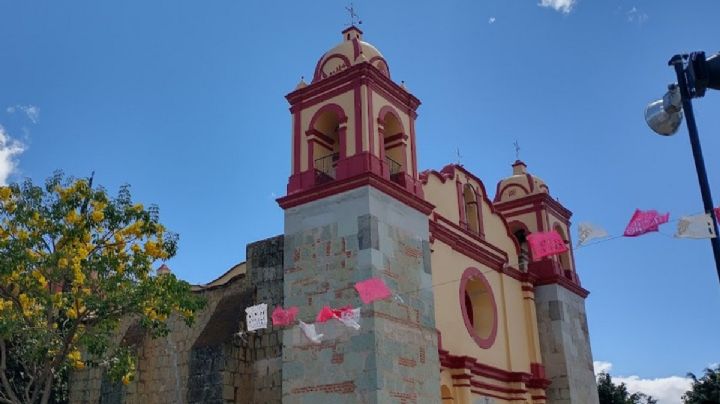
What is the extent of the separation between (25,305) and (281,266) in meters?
4.64

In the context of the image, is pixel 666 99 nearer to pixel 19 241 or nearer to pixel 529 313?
pixel 19 241

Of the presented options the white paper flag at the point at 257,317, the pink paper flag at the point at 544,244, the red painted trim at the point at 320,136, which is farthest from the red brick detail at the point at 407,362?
the red painted trim at the point at 320,136

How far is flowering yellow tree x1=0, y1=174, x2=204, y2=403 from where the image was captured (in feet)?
39.4

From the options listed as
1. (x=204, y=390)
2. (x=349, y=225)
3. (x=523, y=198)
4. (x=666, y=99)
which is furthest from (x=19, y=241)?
(x=523, y=198)

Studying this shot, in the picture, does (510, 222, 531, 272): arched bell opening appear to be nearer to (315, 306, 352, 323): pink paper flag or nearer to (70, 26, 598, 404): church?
(70, 26, 598, 404): church

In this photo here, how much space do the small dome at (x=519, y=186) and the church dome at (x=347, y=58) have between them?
710 cm

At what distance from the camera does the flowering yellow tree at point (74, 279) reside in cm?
1201

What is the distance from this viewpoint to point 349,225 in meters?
13.2

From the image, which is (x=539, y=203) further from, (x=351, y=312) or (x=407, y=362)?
(x=351, y=312)

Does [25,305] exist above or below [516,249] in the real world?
below

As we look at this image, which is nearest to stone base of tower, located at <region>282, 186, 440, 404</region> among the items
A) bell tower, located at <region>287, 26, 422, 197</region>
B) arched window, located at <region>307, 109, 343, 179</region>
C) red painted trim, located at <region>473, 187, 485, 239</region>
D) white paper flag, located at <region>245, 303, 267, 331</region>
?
white paper flag, located at <region>245, 303, 267, 331</region>

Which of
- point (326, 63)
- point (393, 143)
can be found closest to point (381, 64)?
point (326, 63)

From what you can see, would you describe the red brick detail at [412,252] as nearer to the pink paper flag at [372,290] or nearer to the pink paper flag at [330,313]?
the pink paper flag at [372,290]

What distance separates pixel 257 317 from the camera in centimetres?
1320
